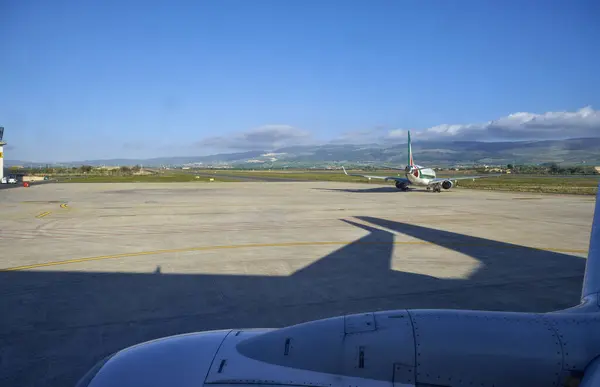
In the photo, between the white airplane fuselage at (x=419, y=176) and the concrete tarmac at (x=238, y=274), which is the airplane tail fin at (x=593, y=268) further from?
the white airplane fuselage at (x=419, y=176)

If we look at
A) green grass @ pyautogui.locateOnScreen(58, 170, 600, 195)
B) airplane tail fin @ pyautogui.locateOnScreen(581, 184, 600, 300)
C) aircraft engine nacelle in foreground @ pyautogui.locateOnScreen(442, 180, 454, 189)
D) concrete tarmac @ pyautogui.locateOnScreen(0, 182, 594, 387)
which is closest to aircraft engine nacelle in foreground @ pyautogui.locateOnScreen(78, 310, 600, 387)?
airplane tail fin @ pyautogui.locateOnScreen(581, 184, 600, 300)

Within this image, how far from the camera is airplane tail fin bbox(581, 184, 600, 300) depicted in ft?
23.3

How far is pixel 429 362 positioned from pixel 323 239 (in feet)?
53.1

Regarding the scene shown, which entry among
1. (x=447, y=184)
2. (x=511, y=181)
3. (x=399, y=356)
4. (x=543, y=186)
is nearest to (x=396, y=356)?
(x=399, y=356)

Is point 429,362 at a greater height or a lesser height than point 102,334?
greater

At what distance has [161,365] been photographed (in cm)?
545

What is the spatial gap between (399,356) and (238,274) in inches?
395

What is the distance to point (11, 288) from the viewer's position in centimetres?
1259

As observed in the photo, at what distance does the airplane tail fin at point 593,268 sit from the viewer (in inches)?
280

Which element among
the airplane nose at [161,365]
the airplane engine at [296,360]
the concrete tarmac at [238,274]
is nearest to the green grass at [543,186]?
the concrete tarmac at [238,274]

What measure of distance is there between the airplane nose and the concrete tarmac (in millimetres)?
2458

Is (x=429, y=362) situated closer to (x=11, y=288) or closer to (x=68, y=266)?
(x=11, y=288)

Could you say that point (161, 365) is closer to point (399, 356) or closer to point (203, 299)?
point (399, 356)

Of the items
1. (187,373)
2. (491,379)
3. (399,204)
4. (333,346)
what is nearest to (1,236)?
(187,373)
